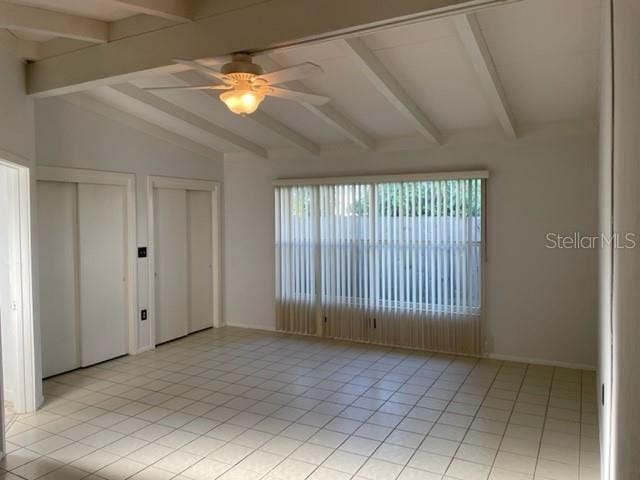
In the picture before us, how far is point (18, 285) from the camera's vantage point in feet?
13.0

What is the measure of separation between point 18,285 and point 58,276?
3.16 ft

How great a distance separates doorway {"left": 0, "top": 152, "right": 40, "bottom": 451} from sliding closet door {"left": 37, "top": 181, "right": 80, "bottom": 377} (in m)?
0.65

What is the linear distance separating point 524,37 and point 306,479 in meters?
3.16

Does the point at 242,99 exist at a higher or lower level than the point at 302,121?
lower

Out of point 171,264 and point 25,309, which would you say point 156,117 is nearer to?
point 171,264

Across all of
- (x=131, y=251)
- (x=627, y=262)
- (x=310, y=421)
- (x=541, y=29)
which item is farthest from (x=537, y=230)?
(x=131, y=251)

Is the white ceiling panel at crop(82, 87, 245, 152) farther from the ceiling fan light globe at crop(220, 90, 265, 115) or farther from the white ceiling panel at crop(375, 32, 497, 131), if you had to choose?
the white ceiling panel at crop(375, 32, 497, 131)

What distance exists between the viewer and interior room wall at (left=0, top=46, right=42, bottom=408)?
11.8 ft

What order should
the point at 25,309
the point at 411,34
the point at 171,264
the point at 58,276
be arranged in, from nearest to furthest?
the point at 411,34
the point at 25,309
the point at 58,276
the point at 171,264

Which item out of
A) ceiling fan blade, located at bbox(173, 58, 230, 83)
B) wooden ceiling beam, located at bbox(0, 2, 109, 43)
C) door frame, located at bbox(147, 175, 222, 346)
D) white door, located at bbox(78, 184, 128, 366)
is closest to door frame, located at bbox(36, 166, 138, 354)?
white door, located at bbox(78, 184, 128, 366)

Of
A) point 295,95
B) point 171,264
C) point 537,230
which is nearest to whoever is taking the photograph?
point 295,95

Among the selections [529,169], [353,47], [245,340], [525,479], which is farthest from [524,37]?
[245,340]

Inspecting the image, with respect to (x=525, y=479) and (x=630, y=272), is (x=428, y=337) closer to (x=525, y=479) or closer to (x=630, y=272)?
(x=525, y=479)

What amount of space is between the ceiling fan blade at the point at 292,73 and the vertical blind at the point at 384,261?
309cm
